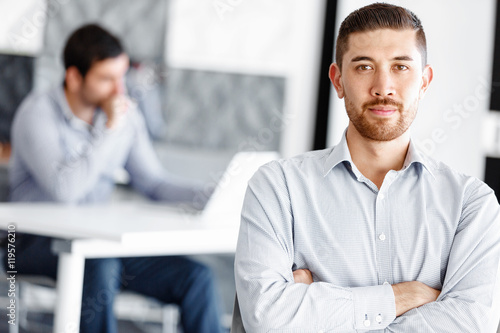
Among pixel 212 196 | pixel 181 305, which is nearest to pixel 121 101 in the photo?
pixel 212 196

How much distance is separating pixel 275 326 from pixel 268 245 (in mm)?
176

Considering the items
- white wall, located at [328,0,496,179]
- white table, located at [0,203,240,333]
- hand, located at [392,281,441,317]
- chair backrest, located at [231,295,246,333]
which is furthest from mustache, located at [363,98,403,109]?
white wall, located at [328,0,496,179]

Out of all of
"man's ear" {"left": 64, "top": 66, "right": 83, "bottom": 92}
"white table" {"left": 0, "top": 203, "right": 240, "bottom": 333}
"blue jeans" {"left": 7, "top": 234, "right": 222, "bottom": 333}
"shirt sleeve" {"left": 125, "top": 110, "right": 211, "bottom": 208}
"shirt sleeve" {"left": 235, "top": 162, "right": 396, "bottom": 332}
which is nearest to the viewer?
"shirt sleeve" {"left": 235, "top": 162, "right": 396, "bottom": 332}

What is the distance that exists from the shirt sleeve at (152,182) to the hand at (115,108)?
4.7 inches

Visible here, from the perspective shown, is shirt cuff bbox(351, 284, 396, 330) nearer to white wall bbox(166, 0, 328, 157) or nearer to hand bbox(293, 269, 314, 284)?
hand bbox(293, 269, 314, 284)

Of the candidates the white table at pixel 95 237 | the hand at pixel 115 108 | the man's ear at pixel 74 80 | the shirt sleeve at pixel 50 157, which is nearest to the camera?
the white table at pixel 95 237

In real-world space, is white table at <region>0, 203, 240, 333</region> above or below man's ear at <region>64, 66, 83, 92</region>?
below

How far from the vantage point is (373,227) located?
4.62ft

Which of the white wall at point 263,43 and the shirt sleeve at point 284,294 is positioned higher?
the white wall at point 263,43

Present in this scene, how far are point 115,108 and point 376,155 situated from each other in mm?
2642

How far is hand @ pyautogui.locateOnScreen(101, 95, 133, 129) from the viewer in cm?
363

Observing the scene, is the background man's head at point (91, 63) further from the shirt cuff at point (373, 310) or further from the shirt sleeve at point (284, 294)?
the shirt cuff at point (373, 310)

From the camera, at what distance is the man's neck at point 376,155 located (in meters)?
1.46

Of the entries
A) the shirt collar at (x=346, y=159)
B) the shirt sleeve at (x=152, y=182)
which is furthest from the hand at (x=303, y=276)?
the shirt sleeve at (x=152, y=182)
